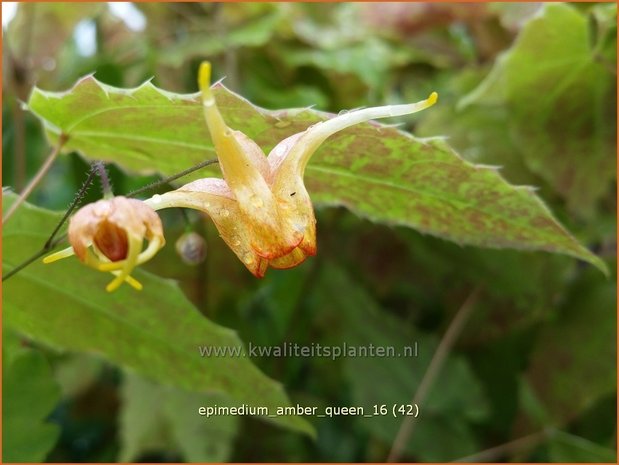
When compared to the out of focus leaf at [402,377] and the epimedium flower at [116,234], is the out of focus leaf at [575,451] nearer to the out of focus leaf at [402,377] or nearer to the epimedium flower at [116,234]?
the out of focus leaf at [402,377]

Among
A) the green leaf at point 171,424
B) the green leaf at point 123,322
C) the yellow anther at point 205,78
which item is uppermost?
the yellow anther at point 205,78

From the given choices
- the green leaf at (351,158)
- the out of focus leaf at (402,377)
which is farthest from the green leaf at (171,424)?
the green leaf at (351,158)

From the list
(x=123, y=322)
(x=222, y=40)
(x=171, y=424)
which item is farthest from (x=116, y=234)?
(x=222, y=40)

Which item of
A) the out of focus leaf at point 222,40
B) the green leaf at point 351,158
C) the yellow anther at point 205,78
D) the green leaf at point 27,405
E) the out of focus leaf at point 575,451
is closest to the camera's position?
the yellow anther at point 205,78

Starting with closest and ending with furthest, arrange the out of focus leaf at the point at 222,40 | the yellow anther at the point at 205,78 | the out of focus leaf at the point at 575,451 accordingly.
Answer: the yellow anther at the point at 205,78 < the out of focus leaf at the point at 575,451 < the out of focus leaf at the point at 222,40

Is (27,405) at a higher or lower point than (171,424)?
higher

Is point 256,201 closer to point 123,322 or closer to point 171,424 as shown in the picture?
point 123,322

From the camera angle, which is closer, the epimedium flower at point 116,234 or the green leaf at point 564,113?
the epimedium flower at point 116,234
